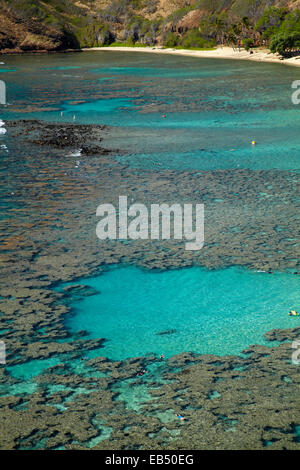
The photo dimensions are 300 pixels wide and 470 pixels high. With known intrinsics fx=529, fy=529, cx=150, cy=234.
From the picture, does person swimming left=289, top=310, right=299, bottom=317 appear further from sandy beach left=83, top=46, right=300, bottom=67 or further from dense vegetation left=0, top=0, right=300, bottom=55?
dense vegetation left=0, top=0, right=300, bottom=55

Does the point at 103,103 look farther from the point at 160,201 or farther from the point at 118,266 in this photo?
the point at 118,266

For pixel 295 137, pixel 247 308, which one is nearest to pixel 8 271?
pixel 247 308
